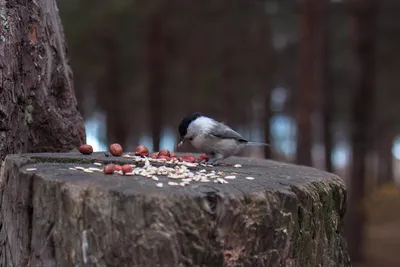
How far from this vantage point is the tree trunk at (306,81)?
9266mm

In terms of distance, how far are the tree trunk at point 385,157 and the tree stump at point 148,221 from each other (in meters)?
19.8

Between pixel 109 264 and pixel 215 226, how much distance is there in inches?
18.8

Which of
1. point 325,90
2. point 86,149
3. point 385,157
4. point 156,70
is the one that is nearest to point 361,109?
point 325,90

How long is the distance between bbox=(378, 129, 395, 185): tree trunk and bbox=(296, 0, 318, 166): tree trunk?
13025mm

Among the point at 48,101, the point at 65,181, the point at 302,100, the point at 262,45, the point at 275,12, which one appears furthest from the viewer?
the point at 262,45

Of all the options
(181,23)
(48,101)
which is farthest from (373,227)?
(48,101)

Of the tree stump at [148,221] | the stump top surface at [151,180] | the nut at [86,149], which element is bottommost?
the tree stump at [148,221]

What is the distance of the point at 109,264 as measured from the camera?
232 centimetres

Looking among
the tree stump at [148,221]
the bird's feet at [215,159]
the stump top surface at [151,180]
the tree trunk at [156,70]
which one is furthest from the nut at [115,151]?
the tree trunk at [156,70]

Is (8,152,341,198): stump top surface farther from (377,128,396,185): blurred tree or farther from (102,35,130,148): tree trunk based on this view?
(377,128,396,185): blurred tree

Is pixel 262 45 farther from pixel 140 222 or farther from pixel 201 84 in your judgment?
pixel 140 222

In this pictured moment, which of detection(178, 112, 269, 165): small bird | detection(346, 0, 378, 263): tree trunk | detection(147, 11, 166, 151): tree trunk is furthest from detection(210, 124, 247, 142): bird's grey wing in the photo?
detection(147, 11, 166, 151): tree trunk

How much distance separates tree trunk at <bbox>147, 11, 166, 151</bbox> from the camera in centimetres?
1130

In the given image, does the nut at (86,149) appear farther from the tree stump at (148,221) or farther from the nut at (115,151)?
the tree stump at (148,221)
